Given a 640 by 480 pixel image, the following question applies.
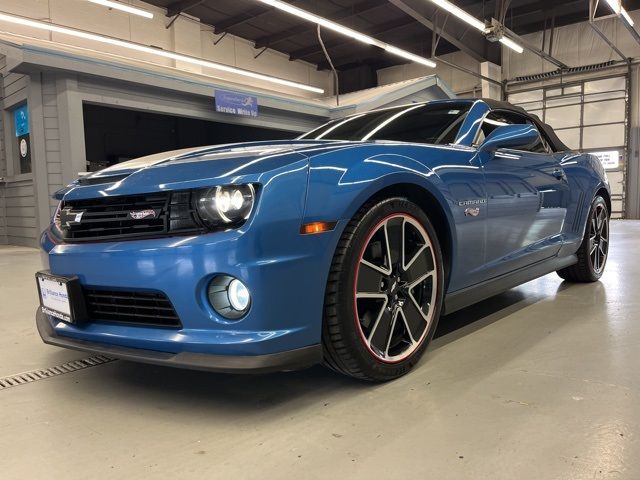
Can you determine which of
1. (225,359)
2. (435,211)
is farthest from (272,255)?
(435,211)

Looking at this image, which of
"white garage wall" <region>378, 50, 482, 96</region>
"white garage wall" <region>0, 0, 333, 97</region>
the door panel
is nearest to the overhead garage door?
"white garage wall" <region>378, 50, 482, 96</region>

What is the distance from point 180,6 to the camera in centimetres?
1450

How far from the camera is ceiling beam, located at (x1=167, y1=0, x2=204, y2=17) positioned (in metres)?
14.1

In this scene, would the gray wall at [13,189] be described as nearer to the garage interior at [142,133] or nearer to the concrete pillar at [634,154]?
the garage interior at [142,133]

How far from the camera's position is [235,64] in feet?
58.3

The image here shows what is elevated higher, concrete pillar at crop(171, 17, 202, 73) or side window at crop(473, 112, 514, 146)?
concrete pillar at crop(171, 17, 202, 73)

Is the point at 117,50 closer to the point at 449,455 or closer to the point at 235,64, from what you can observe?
the point at 235,64

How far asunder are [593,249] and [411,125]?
6.85 ft

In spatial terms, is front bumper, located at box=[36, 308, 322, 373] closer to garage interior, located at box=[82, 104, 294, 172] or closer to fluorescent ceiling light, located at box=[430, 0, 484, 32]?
fluorescent ceiling light, located at box=[430, 0, 484, 32]

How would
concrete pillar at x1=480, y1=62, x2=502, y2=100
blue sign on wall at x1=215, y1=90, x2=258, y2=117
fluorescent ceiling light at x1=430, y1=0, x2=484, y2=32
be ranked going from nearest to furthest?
fluorescent ceiling light at x1=430, y1=0, x2=484, y2=32 → blue sign on wall at x1=215, y1=90, x2=258, y2=117 → concrete pillar at x1=480, y1=62, x2=502, y2=100

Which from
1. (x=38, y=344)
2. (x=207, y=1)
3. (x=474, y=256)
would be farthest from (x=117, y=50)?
(x=474, y=256)

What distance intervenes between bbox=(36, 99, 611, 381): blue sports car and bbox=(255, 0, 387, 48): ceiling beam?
14051 mm

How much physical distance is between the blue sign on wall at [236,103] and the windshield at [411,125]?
7336 mm

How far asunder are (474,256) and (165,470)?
1557 mm
